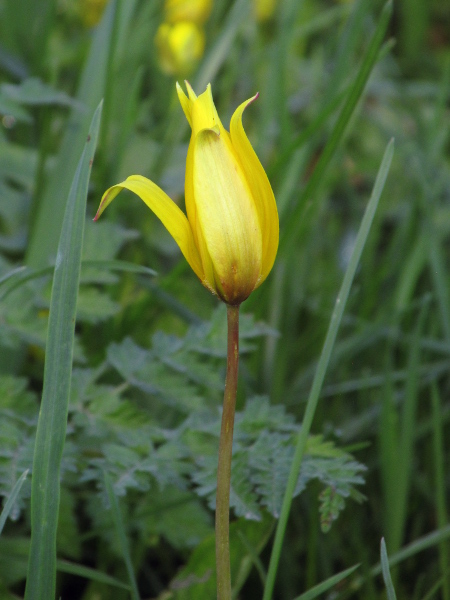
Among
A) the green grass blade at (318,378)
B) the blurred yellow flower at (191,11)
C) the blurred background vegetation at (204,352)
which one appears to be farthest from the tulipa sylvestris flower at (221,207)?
the blurred yellow flower at (191,11)

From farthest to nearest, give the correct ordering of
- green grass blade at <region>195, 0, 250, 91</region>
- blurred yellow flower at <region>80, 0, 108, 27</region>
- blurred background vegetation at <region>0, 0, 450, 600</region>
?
1. blurred yellow flower at <region>80, 0, 108, 27</region>
2. green grass blade at <region>195, 0, 250, 91</region>
3. blurred background vegetation at <region>0, 0, 450, 600</region>

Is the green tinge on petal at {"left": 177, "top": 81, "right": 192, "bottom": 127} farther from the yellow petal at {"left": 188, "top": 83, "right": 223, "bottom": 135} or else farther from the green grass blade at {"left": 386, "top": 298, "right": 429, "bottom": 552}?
the green grass blade at {"left": 386, "top": 298, "right": 429, "bottom": 552}

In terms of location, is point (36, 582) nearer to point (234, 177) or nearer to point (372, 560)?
point (234, 177)

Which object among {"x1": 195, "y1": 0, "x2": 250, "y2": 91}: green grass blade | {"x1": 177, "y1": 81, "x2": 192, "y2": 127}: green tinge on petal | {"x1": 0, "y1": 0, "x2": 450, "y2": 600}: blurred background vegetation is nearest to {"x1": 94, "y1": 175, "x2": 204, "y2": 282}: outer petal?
{"x1": 177, "y1": 81, "x2": 192, "y2": 127}: green tinge on petal

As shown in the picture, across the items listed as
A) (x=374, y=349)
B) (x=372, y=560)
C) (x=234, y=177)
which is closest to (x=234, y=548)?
(x=372, y=560)

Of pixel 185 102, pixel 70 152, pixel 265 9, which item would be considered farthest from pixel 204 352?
pixel 265 9

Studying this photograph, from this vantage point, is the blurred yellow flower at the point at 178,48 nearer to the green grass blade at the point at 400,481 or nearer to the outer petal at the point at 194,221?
the green grass blade at the point at 400,481
